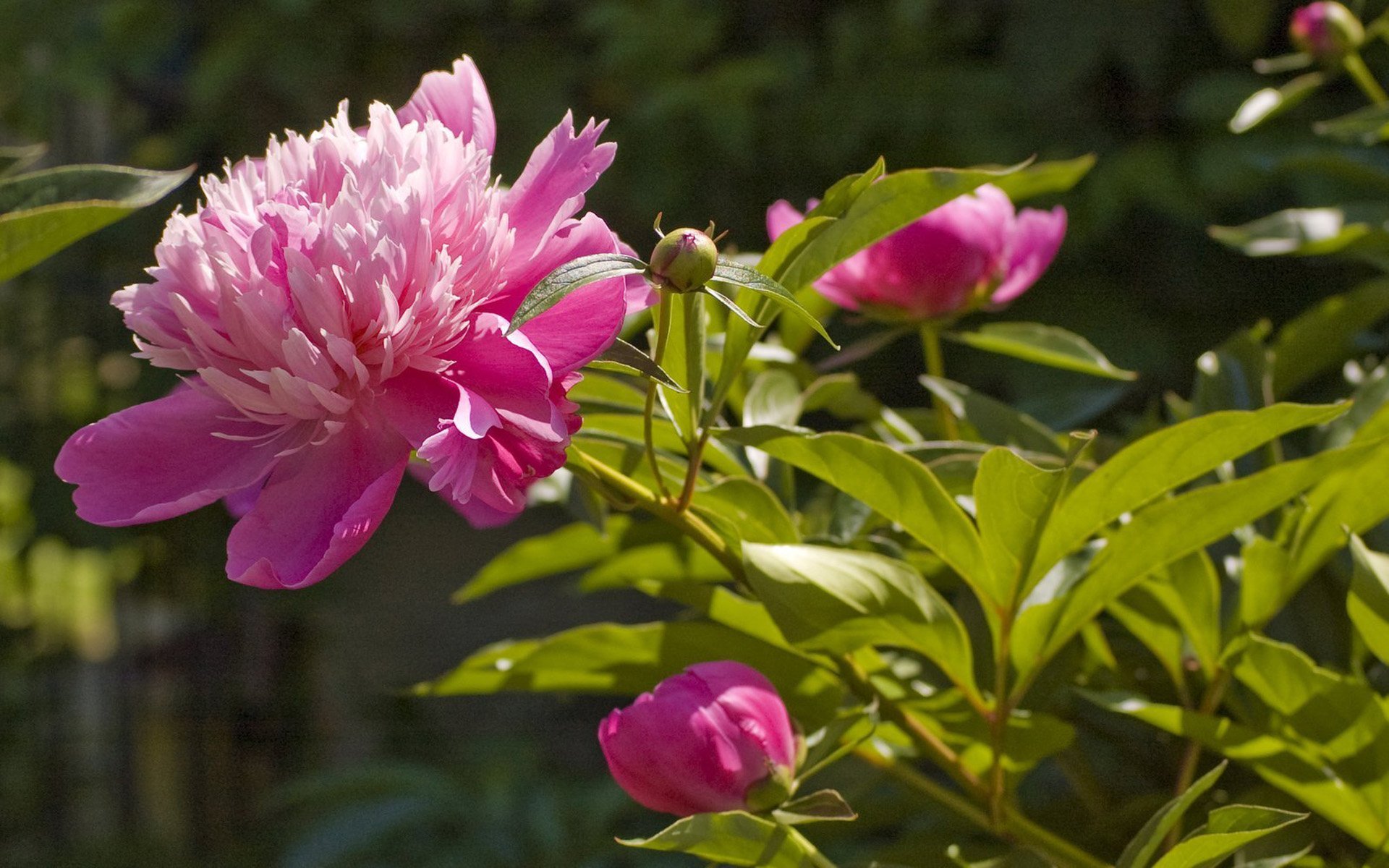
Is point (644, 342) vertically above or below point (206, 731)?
above

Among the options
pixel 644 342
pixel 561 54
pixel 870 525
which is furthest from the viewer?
pixel 561 54

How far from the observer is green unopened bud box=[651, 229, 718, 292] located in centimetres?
26

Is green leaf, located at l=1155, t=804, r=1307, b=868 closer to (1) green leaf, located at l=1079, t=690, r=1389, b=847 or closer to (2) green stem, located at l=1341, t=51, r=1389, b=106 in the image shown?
(1) green leaf, located at l=1079, t=690, r=1389, b=847

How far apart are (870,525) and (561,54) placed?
1.61 meters

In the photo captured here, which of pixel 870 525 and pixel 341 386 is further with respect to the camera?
pixel 870 525

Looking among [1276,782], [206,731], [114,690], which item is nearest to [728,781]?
[1276,782]

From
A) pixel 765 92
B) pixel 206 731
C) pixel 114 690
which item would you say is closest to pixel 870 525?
pixel 765 92

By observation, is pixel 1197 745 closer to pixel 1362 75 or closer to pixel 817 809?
pixel 817 809

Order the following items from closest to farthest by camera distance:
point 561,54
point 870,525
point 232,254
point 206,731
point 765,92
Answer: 1. point 232,254
2. point 870,525
3. point 765,92
4. point 561,54
5. point 206,731

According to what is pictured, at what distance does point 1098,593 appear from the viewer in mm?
353

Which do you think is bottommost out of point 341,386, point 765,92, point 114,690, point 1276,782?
point 114,690

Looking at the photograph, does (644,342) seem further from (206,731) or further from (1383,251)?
(206,731)

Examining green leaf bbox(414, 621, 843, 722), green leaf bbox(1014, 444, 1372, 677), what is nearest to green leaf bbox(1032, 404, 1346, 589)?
→ green leaf bbox(1014, 444, 1372, 677)

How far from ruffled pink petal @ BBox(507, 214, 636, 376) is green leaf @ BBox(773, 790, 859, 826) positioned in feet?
0.38
